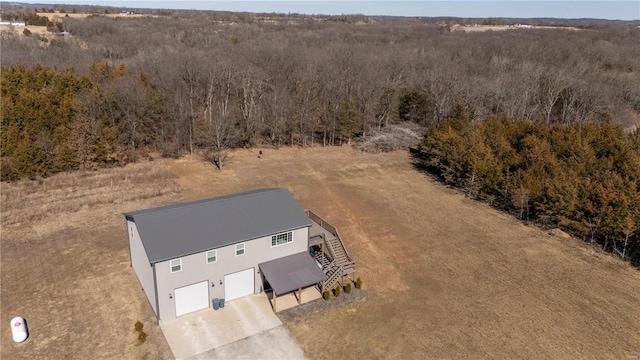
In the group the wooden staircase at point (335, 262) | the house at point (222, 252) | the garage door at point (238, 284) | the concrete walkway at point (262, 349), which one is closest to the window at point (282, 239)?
the house at point (222, 252)

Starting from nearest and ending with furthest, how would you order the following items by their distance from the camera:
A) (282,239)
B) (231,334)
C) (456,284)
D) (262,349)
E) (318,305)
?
(262,349) → (231,334) → (318,305) → (282,239) → (456,284)

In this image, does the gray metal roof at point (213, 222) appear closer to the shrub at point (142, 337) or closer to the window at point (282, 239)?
the window at point (282, 239)

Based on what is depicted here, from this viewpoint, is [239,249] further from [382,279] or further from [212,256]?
[382,279]

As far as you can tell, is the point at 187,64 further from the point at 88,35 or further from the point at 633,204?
the point at 88,35

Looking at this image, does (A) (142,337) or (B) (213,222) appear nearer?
(A) (142,337)

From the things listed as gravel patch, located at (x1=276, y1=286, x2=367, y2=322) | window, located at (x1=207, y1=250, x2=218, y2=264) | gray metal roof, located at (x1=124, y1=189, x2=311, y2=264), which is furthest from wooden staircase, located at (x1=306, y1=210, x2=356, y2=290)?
window, located at (x1=207, y1=250, x2=218, y2=264)

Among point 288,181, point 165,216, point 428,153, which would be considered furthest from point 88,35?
point 165,216

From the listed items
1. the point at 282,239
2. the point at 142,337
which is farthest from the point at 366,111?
the point at 142,337
